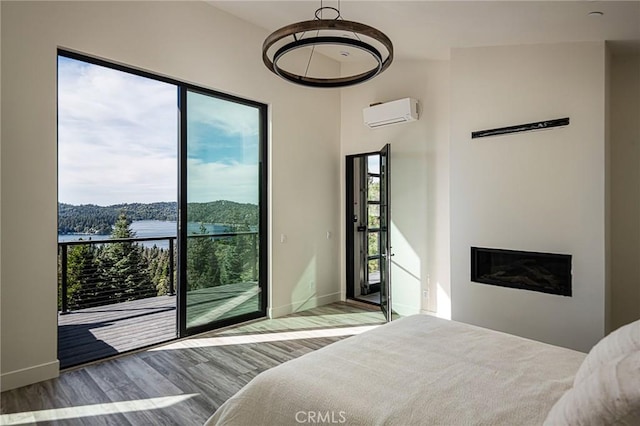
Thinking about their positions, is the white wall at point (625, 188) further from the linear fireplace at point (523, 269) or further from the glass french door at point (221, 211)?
the glass french door at point (221, 211)

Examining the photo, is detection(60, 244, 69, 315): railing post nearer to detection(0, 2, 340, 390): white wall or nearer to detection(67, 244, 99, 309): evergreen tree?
detection(67, 244, 99, 309): evergreen tree

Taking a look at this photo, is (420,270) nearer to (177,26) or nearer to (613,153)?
(613,153)

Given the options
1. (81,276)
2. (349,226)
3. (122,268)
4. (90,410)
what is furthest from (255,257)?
(90,410)

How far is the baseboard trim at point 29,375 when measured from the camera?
2.86m

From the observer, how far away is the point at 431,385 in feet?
5.35

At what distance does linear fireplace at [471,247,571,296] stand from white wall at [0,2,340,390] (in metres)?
2.27

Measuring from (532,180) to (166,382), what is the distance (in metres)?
3.63

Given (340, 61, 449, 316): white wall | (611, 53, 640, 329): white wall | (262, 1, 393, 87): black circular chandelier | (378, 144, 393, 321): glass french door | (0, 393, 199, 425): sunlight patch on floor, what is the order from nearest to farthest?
(262, 1, 393, 87): black circular chandelier, (0, 393, 199, 425): sunlight patch on floor, (611, 53, 640, 329): white wall, (378, 144, 393, 321): glass french door, (340, 61, 449, 316): white wall

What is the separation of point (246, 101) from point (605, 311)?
421cm

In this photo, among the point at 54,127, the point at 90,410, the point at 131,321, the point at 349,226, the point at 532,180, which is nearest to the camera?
the point at 90,410

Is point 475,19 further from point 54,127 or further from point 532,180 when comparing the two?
point 54,127

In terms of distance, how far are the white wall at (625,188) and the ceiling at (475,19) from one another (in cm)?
31

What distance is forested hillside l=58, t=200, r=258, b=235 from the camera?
4.27 meters

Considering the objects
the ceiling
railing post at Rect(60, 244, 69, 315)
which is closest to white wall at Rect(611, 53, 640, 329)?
the ceiling
